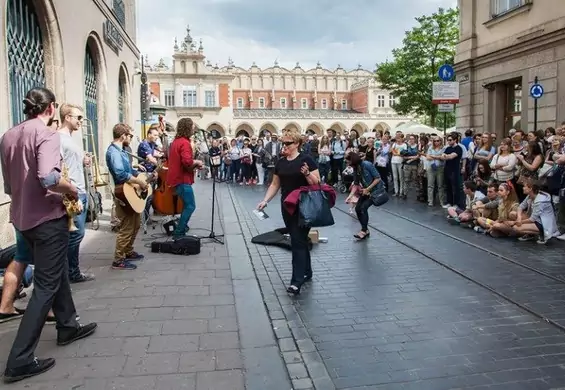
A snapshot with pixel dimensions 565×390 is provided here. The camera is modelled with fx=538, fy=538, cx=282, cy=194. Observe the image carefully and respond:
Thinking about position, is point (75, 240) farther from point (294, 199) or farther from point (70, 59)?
point (70, 59)

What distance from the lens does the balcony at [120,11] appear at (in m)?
15.3

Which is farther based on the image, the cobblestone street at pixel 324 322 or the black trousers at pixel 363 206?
the black trousers at pixel 363 206

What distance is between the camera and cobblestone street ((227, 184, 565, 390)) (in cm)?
399

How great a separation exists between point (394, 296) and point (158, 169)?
17.1 ft

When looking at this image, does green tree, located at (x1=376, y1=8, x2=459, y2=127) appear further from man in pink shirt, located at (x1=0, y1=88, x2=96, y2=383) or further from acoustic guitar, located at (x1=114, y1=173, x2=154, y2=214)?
man in pink shirt, located at (x1=0, y1=88, x2=96, y2=383)

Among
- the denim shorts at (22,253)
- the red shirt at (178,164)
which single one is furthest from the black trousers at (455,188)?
the denim shorts at (22,253)

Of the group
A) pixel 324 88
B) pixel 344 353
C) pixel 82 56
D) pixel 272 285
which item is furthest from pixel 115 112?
pixel 324 88

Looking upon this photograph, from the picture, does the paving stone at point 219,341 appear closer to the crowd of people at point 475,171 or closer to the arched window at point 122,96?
the crowd of people at point 475,171

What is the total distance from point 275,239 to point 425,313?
3944mm

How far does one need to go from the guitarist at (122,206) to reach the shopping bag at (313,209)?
2434 millimetres

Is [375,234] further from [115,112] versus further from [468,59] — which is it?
[468,59]

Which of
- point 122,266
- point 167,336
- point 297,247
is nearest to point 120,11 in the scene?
point 122,266

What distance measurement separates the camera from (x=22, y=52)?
29.0 feet

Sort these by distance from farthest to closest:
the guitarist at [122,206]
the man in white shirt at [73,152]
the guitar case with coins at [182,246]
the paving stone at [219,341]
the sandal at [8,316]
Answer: the guitar case with coins at [182,246] < the guitarist at [122,206] < the man in white shirt at [73,152] < the sandal at [8,316] < the paving stone at [219,341]
